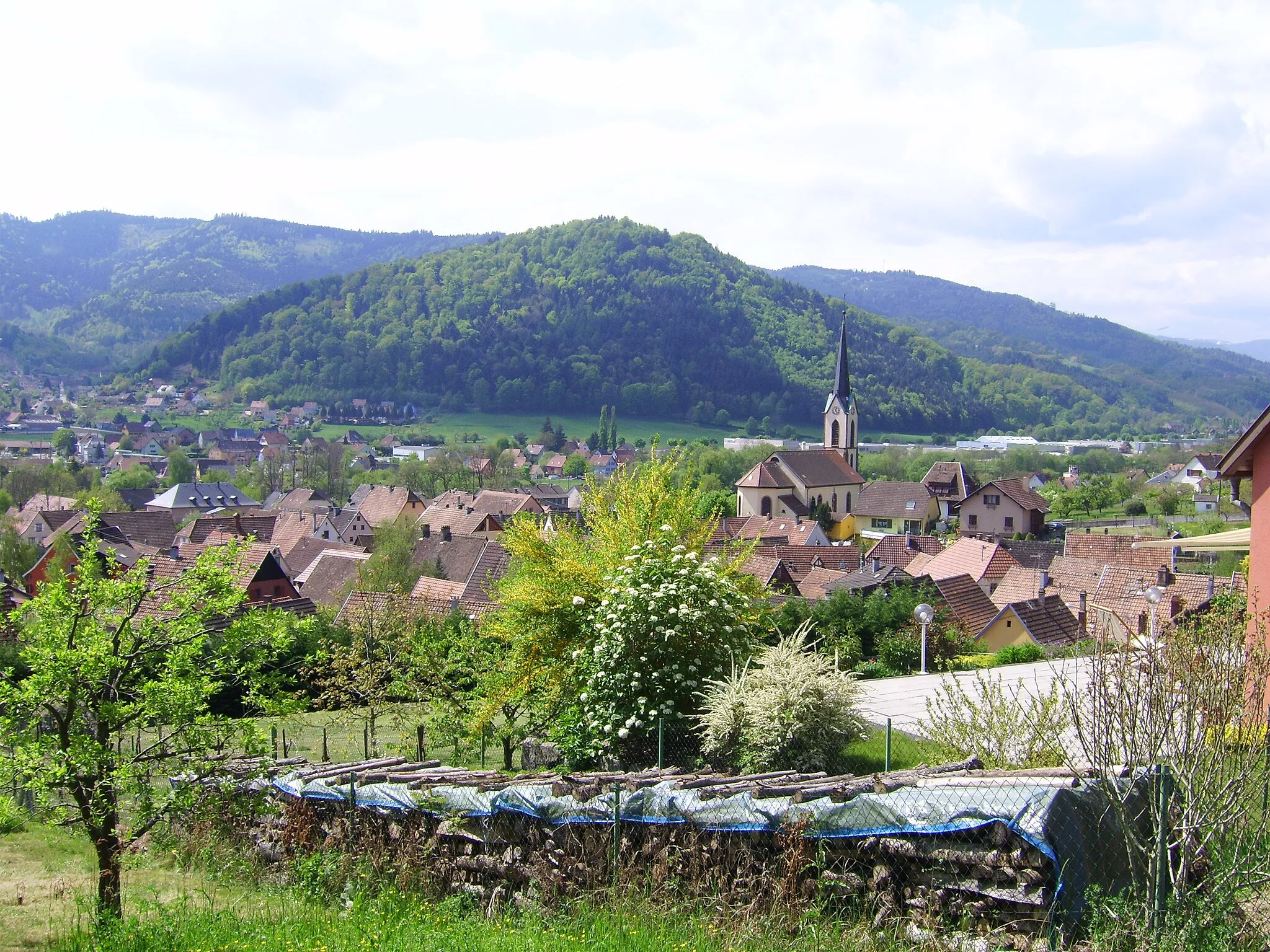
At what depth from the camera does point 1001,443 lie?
514ft

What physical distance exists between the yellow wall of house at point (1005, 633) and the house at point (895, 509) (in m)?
46.5

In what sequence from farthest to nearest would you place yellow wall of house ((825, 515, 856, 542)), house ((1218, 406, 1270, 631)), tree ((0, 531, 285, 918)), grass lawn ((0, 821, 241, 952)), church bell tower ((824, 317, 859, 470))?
church bell tower ((824, 317, 859, 470)) → yellow wall of house ((825, 515, 856, 542)) → house ((1218, 406, 1270, 631)) → grass lawn ((0, 821, 241, 952)) → tree ((0, 531, 285, 918))

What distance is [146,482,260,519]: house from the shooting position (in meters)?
79.5

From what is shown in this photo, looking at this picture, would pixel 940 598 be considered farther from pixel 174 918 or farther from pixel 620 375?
pixel 620 375

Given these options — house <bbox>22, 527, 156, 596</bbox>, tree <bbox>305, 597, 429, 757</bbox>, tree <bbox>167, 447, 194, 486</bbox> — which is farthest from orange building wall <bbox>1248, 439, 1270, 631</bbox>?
tree <bbox>167, 447, 194, 486</bbox>

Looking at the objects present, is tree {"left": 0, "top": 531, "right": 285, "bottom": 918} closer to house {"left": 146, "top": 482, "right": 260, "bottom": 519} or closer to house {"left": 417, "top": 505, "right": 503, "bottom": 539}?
house {"left": 417, "top": 505, "right": 503, "bottom": 539}

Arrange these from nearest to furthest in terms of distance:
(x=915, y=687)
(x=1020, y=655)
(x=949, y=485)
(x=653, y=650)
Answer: (x=653, y=650) → (x=915, y=687) → (x=1020, y=655) → (x=949, y=485)

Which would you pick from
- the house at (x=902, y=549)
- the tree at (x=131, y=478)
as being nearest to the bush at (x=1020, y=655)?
the house at (x=902, y=549)

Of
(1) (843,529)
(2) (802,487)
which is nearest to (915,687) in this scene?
(2) (802,487)

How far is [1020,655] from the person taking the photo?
21.2 meters

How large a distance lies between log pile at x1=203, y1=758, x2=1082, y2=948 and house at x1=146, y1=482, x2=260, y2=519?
74860mm

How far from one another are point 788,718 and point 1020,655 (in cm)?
1364

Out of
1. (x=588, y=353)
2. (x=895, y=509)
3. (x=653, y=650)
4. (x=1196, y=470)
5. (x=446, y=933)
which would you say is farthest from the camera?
(x=588, y=353)

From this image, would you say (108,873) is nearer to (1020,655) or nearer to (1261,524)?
(1261,524)
